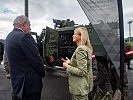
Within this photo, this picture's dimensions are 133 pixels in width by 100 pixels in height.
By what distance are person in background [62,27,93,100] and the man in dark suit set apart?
1.31 feet

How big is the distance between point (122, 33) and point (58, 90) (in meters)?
4.04

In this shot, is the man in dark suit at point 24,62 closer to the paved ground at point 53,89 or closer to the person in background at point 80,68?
the person in background at point 80,68

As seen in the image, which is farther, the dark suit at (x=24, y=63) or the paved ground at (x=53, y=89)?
the paved ground at (x=53, y=89)

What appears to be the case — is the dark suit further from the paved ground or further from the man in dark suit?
the paved ground

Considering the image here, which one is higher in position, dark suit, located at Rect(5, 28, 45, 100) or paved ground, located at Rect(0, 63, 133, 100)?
dark suit, located at Rect(5, 28, 45, 100)

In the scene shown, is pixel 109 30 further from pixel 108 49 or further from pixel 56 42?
pixel 56 42

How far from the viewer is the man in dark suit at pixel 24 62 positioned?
357 cm

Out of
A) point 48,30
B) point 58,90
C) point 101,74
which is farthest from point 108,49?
point 48,30

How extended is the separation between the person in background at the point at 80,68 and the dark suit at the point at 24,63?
406mm

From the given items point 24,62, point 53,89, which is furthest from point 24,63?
point 53,89

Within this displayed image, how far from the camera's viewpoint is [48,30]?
9.53 metres

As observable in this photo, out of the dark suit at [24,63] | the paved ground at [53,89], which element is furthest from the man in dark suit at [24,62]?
the paved ground at [53,89]

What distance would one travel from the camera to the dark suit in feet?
11.7

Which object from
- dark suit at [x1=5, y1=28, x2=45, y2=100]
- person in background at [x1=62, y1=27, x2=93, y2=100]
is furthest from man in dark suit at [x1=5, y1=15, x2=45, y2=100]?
person in background at [x1=62, y1=27, x2=93, y2=100]
